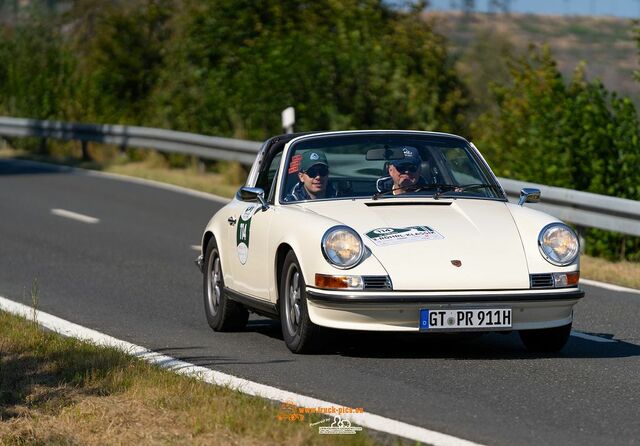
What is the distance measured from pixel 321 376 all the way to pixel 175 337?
2035mm

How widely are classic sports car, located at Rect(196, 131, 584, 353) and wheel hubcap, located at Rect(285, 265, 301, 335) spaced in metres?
0.01

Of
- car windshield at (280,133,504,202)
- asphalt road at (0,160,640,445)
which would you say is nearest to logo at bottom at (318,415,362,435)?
asphalt road at (0,160,640,445)

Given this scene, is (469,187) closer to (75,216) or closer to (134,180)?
(75,216)

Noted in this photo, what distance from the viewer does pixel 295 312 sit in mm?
9070

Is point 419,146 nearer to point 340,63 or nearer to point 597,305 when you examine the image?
point 597,305

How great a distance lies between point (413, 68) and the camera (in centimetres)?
3344

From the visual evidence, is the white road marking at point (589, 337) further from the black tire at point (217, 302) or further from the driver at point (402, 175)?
the black tire at point (217, 302)

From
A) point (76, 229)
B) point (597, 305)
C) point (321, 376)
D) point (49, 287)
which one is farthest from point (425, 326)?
point (76, 229)

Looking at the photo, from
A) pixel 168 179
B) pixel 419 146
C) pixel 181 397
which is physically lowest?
pixel 168 179

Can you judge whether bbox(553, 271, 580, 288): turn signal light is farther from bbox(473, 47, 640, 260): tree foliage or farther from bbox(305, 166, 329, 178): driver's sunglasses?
bbox(473, 47, 640, 260): tree foliage

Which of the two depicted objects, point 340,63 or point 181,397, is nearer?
point 181,397

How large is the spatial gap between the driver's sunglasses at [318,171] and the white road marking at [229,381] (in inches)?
62.4

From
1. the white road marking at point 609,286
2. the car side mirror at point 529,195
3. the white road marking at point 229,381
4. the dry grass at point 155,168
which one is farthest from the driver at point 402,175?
the dry grass at point 155,168

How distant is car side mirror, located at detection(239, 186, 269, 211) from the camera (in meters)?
9.77
